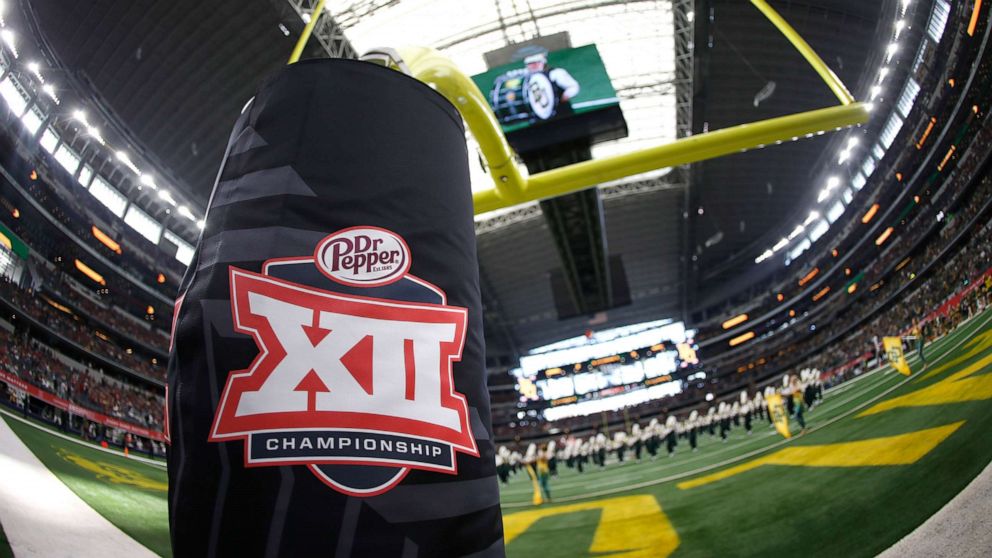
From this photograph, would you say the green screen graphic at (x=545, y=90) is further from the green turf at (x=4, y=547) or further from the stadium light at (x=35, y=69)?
the stadium light at (x=35, y=69)

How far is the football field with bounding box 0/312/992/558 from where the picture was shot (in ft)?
9.02

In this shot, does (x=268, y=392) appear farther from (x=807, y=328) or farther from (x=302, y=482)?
(x=807, y=328)

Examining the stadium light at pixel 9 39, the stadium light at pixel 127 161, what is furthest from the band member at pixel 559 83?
the stadium light at pixel 127 161

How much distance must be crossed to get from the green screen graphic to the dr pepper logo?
9334 millimetres

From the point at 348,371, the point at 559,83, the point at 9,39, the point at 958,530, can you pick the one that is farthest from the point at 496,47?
the point at 348,371

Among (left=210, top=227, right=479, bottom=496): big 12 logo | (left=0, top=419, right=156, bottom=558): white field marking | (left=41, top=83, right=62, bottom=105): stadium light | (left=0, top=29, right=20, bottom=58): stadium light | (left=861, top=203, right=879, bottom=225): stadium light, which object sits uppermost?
(left=0, top=29, right=20, bottom=58): stadium light

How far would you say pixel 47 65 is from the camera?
14.9m

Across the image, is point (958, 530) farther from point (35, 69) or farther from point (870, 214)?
point (870, 214)

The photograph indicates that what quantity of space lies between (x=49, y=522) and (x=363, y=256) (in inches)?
157

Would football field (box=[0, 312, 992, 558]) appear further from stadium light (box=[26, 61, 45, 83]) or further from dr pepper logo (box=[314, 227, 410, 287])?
stadium light (box=[26, 61, 45, 83])

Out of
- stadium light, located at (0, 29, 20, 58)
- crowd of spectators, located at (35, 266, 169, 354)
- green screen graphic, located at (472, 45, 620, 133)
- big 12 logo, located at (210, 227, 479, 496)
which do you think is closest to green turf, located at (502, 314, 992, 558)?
big 12 logo, located at (210, 227, 479, 496)

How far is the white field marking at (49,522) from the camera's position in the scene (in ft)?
9.07

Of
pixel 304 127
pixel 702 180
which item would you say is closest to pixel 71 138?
pixel 304 127

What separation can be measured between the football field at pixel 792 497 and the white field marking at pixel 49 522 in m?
0.16
